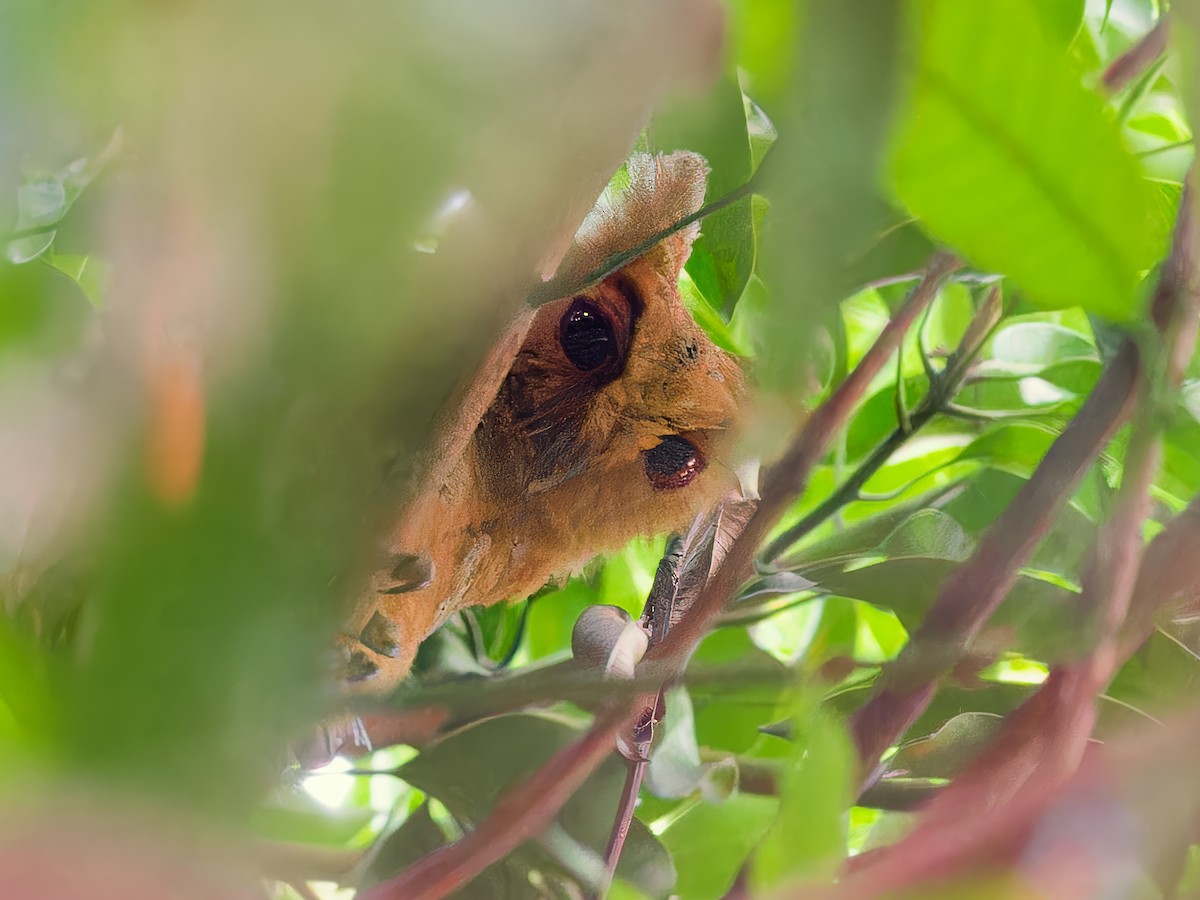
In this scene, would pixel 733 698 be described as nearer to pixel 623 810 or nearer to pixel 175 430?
pixel 623 810

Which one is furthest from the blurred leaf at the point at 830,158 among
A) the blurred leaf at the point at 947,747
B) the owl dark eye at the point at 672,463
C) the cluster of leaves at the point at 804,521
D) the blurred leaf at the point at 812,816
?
the owl dark eye at the point at 672,463

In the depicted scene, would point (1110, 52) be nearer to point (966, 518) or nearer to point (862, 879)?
point (966, 518)

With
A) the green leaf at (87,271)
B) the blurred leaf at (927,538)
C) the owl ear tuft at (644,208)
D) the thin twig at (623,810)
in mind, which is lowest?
the thin twig at (623,810)

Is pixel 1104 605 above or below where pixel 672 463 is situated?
above

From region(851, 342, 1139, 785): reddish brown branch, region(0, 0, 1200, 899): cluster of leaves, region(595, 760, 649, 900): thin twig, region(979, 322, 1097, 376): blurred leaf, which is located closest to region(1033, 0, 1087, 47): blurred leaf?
region(0, 0, 1200, 899): cluster of leaves

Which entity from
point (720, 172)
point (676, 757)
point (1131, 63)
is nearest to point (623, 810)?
point (676, 757)

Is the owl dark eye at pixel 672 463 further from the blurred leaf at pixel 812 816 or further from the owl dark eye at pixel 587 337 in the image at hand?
the blurred leaf at pixel 812 816

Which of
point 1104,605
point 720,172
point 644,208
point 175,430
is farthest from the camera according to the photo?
point 644,208
